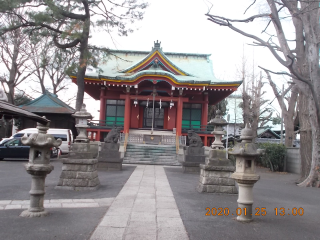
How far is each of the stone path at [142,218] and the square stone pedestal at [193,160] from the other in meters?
5.05

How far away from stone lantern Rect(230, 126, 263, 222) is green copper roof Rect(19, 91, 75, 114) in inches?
857

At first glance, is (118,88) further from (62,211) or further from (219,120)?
(62,211)

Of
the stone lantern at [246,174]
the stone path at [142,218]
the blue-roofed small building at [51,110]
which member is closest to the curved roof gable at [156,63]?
the blue-roofed small building at [51,110]

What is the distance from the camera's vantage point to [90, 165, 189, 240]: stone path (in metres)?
4.10

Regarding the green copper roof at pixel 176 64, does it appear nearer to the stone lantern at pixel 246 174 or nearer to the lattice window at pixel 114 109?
the lattice window at pixel 114 109

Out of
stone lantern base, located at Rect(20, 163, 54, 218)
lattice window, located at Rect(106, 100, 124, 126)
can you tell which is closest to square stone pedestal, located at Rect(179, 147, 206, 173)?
stone lantern base, located at Rect(20, 163, 54, 218)

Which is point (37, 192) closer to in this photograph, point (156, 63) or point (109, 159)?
point (109, 159)

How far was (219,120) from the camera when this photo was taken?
354 inches

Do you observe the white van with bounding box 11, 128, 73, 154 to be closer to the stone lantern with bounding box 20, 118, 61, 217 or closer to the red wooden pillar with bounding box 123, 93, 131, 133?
the red wooden pillar with bounding box 123, 93, 131, 133

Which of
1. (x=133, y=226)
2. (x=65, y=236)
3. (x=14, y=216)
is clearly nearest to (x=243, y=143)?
(x=133, y=226)

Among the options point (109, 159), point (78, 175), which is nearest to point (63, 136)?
point (109, 159)

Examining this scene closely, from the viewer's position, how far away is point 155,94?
20.7m

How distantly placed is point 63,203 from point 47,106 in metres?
21.0

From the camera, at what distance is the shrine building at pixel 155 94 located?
1981 centimetres
